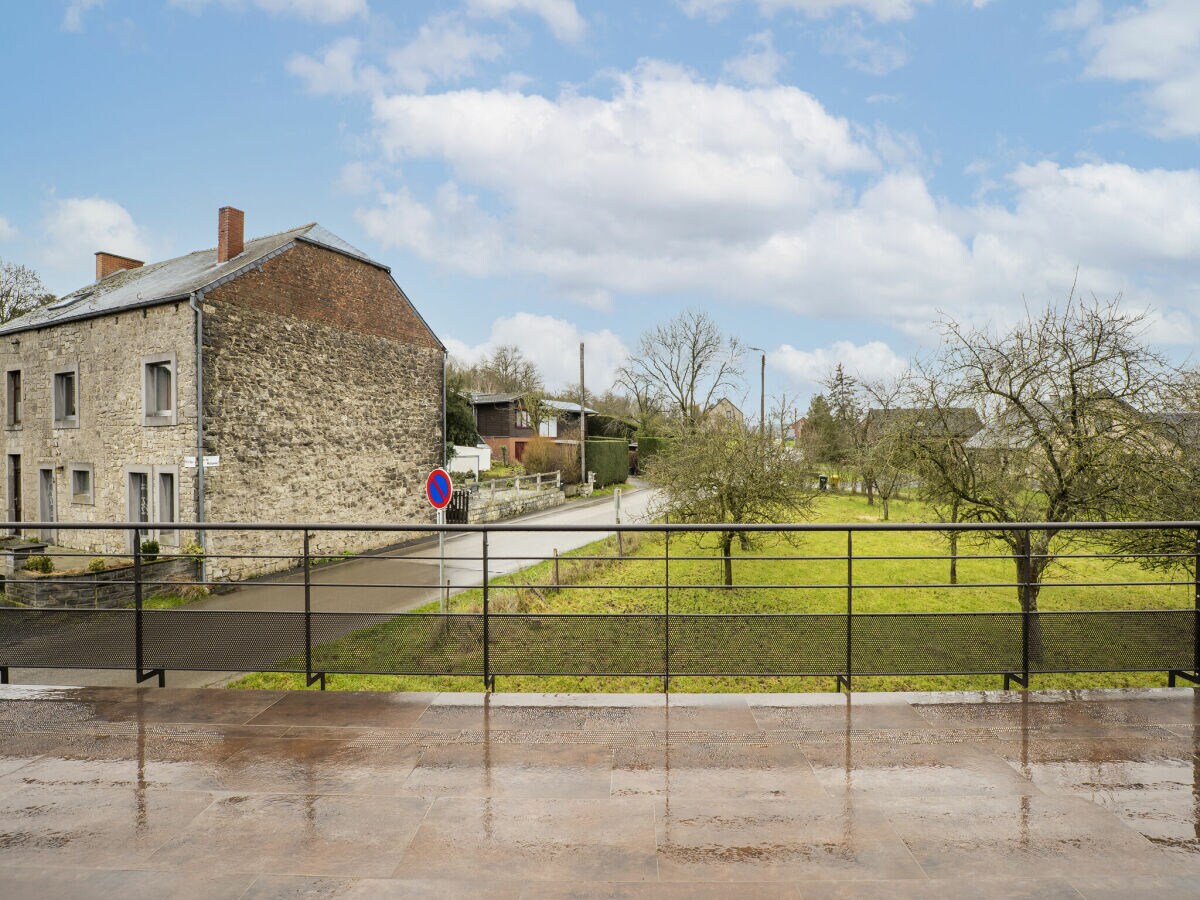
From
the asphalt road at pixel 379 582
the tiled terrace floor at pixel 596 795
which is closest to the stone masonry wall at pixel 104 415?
the asphalt road at pixel 379 582

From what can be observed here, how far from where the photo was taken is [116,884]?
2.06 metres

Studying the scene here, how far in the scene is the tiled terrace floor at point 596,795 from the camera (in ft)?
6.89

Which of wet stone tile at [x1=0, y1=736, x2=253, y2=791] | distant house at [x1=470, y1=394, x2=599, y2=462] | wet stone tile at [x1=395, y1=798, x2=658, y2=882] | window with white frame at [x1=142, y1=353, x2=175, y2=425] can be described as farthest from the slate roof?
distant house at [x1=470, y1=394, x2=599, y2=462]

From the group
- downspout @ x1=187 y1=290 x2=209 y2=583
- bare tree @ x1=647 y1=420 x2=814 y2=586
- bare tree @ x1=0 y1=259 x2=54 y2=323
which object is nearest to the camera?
bare tree @ x1=647 y1=420 x2=814 y2=586

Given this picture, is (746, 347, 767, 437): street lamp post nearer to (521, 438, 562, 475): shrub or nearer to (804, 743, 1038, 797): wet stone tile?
(521, 438, 562, 475): shrub

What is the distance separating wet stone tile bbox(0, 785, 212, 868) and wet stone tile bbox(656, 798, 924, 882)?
1731 millimetres

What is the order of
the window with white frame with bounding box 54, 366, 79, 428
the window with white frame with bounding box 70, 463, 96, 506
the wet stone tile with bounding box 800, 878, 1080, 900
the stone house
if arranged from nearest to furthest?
1. the wet stone tile with bounding box 800, 878, 1080, 900
2. the stone house
3. the window with white frame with bounding box 70, 463, 96, 506
4. the window with white frame with bounding box 54, 366, 79, 428

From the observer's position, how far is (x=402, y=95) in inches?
607

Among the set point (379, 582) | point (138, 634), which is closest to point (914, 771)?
point (138, 634)

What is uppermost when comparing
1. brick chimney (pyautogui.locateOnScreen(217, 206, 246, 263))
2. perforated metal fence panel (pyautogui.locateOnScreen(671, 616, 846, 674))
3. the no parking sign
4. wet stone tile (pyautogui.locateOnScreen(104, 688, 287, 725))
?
brick chimney (pyautogui.locateOnScreen(217, 206, 246, 263))

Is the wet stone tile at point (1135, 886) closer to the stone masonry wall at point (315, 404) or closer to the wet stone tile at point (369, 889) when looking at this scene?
→ the wet stone tile at point (369, 889)

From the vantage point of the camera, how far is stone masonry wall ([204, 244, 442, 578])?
14062mm

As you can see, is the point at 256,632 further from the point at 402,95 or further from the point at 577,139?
the point at 402,95

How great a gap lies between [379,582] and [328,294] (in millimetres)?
11718
